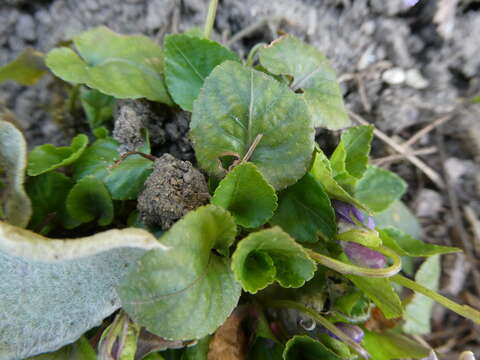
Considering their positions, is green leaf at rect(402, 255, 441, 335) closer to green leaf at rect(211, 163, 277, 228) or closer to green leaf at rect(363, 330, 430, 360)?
green leaf at rect(363, 330, 430, 360)

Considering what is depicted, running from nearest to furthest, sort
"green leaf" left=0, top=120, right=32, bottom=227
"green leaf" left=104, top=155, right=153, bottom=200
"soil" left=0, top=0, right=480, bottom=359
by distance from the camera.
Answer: "green leaf" left=0, top=120, right=32, bottom=227 → "green leaf" left=104, top=155, right=153, bottom=200 → "soil" left=0, top=0, right=480, bottom=359

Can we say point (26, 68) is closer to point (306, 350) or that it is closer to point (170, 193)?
point (170, 193)

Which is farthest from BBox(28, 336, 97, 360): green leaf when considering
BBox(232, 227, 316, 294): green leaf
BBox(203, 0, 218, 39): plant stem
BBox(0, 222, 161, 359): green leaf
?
BBox(203, 0, 218, 39): plant stem

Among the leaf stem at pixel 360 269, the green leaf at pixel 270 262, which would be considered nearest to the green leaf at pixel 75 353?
the green leaf at pixel 270 262

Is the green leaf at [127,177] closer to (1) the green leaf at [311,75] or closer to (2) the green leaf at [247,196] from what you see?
(2) the green leaf at [247,196]

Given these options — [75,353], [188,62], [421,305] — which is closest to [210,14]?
[188,62]

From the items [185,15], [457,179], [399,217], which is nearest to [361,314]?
[399,217]

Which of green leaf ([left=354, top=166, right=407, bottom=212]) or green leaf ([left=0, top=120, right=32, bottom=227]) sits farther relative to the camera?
green leaf ([left=354, top=166, right=407, bottom=212])
